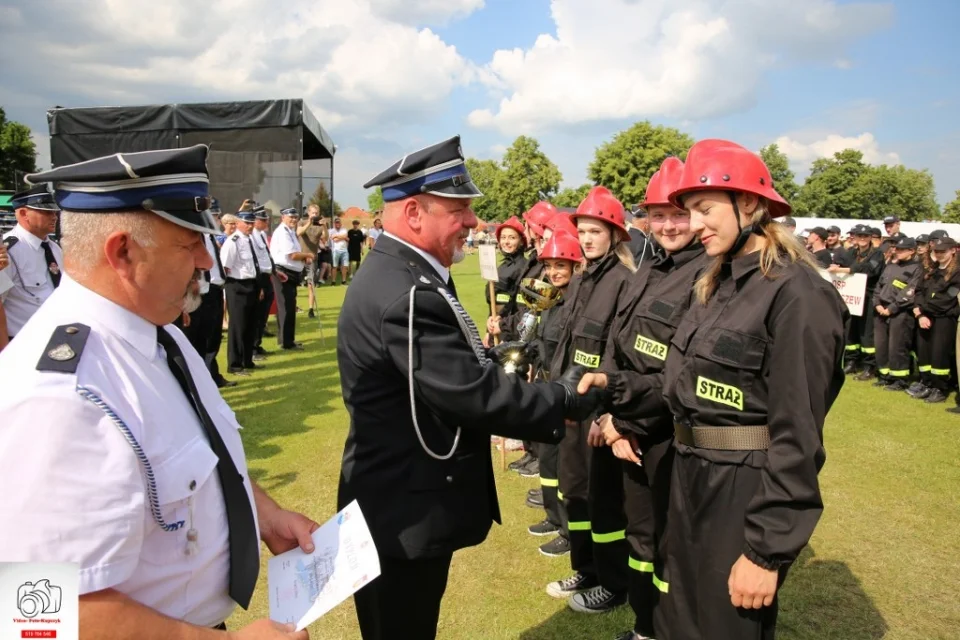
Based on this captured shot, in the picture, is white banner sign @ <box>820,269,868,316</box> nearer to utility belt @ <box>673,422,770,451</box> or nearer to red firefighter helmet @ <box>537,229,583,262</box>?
red firefighter helmet @ <box>537,229,583,262</box>

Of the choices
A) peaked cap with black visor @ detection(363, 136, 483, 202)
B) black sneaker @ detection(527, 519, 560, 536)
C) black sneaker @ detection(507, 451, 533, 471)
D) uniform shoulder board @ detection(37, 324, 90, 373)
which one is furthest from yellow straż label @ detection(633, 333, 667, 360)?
black sneaker @ detection(507, 451, 533, 471)

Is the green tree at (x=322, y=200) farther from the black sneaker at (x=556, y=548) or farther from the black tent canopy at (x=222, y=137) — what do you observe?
the black sneaker at (x=556, y=548)

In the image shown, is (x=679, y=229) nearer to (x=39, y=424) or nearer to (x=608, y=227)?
(x=608, y=227)

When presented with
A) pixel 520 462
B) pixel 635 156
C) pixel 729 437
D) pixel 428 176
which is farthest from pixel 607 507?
pixel 635 156

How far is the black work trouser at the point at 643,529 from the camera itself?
3160mm

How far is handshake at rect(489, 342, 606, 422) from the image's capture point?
2346 mm

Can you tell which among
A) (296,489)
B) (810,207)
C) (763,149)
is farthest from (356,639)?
(763,149)

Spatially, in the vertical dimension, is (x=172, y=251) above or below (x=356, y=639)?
above

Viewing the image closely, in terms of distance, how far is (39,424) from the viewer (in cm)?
110

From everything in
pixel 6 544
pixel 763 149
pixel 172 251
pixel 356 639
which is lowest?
pixel 356 639

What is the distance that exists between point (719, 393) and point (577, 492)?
195cm

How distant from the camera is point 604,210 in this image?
3.94 m

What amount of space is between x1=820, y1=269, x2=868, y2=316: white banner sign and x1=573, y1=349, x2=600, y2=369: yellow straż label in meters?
8.97

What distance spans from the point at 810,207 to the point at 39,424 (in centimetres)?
8176
